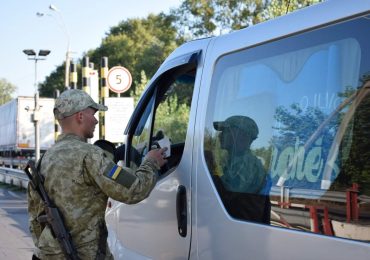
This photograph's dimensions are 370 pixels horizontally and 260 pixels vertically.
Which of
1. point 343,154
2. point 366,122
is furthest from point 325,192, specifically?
point 366,122

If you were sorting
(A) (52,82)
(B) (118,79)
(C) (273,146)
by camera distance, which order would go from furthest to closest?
1. (A) (52,82)
2. (B) (118,79)
3. (C) (273,146)

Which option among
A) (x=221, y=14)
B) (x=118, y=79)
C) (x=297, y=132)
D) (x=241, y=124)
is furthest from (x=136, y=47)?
(x=297, y=132)

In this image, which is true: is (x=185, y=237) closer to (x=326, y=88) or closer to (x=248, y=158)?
(x=248, y=158)

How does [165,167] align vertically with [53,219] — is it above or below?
above

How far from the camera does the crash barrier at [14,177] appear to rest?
16.3m

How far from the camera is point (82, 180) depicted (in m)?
2.77

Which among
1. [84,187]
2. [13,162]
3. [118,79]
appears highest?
[118,79]

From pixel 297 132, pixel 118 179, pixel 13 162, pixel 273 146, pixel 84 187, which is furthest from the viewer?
pixel 13 162

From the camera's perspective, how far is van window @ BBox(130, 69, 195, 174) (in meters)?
3.19

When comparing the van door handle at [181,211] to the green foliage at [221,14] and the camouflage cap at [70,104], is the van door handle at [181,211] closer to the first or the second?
the camouflage cap at [70,104]

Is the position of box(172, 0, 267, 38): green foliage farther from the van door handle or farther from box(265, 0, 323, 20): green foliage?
the van door handle

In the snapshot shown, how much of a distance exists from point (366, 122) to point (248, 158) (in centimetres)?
71

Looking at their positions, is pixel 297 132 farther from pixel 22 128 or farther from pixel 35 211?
pixel 22 128

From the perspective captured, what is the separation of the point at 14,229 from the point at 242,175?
7.83 m
